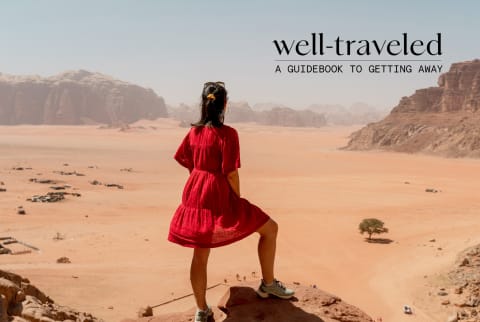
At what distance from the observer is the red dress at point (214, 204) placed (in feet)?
13.9

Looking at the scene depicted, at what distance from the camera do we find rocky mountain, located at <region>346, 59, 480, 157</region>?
69062mm

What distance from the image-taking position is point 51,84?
497 ft

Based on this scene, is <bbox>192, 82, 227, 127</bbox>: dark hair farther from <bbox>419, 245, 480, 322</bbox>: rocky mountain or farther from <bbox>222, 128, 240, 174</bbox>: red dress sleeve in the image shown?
<bbox>419, 245, 480, 322</bbox>: rocky mountain

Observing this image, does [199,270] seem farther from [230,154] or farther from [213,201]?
[230,154]

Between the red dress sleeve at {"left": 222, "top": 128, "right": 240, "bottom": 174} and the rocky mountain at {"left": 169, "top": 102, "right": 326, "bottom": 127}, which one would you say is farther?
the rocky mountain at {"left": 169, "top": 102, "right": 326, "bottom": 127}

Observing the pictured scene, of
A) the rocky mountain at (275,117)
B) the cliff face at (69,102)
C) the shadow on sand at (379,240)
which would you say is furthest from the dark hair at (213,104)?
the rocky mountain at (275,117)

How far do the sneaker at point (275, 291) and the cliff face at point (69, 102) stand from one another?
148 metres

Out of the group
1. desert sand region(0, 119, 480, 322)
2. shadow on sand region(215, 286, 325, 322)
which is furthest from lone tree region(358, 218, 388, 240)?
shadow on sand region(215, 286, 325, 322)

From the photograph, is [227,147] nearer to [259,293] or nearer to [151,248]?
[259,293]

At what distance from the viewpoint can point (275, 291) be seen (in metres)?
4.80

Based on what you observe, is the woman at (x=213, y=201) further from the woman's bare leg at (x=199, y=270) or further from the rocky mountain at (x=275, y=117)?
the rocky mountain at (x=275, y=117)

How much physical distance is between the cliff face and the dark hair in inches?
5824

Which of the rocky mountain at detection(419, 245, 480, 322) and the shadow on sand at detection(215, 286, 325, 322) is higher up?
the shadow on sand at detection(215, 286, 325, 322)

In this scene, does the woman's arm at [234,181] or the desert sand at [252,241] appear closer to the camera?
the woman's arm at [234,181]
